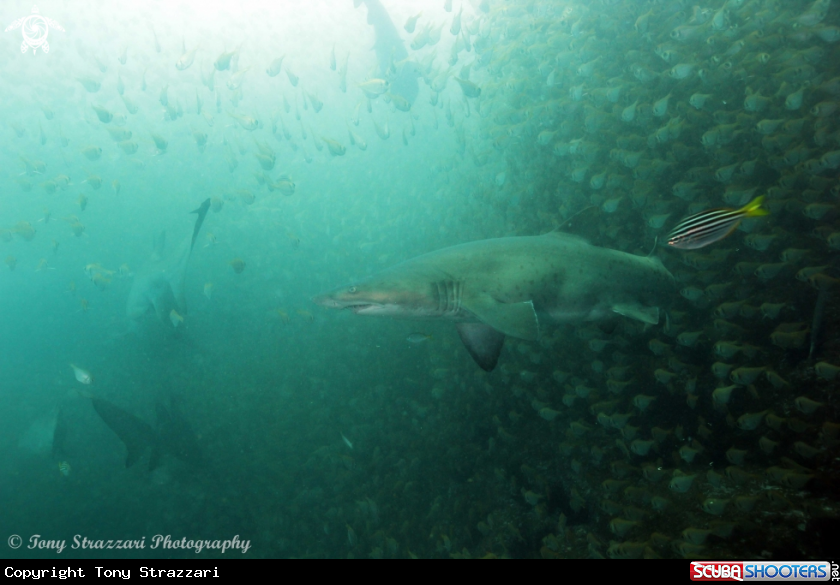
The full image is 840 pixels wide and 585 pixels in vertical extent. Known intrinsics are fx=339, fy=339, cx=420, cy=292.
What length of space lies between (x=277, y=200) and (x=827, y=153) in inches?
960

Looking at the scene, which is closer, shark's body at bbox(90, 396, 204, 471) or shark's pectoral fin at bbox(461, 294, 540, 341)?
shark's pectoral fin at bbox(461, 294, 540, 341)

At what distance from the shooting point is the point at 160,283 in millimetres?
11281

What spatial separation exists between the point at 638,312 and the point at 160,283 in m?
13.4

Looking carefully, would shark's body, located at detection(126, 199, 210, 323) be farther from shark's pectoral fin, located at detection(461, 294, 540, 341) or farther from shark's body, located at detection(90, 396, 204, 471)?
shark's pectoral fin, located at detection(461, 294, 540, 341)

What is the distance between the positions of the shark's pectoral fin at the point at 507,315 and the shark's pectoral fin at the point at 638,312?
114 cm

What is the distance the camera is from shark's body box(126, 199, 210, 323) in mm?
11062

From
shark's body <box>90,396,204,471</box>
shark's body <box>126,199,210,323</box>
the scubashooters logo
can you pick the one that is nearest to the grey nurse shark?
shark's body <box>90,396,204,471</box>

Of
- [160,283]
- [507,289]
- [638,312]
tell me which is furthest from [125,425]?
[638,312]

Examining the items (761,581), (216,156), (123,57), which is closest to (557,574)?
(761,581)

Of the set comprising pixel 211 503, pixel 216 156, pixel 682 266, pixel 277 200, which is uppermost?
pixel 216 156

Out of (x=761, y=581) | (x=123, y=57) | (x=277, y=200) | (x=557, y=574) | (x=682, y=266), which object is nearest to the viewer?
(x=761, y=581)

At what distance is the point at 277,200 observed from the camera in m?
23.0

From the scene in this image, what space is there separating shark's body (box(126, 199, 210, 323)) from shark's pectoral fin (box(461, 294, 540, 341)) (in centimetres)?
1106

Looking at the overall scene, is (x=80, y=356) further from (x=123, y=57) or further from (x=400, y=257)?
(x=400, y=257)
